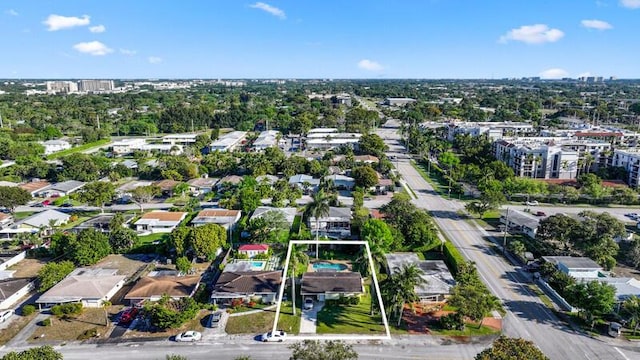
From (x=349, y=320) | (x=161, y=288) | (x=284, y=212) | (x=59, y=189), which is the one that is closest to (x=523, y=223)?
(x=349, y=320)

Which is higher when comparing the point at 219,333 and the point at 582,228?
the point at 582,228

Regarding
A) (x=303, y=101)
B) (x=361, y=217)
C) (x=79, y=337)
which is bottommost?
(x=79, y=337)

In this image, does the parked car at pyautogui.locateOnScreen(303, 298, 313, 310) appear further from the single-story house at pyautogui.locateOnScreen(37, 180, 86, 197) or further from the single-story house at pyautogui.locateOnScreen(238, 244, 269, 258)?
the single-story house at pyautogui.locateOnScreen(37, 180, 86, 197)

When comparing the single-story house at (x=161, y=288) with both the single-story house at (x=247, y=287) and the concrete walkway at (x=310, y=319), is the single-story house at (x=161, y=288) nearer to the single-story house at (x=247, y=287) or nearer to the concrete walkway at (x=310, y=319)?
the single-story house at (x=247, y=287)

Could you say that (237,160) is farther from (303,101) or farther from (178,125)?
→ (303,101)

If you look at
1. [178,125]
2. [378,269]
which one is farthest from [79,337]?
[178,125]

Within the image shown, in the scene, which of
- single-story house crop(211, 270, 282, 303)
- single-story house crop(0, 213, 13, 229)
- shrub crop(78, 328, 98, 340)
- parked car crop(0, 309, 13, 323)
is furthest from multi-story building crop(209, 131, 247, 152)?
shrub crop(78, 328, 98, 340)

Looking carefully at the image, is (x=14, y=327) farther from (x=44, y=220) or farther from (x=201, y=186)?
(x=201, y=186)
